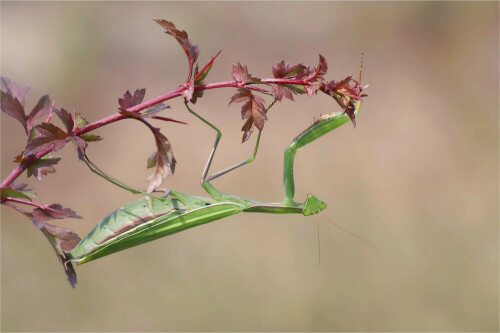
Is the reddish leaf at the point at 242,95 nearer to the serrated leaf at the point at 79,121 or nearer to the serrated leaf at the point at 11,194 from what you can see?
the serrated leaf at the point at 79,121

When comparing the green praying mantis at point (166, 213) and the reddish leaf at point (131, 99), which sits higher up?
the reddish leaf at point (131, 99)

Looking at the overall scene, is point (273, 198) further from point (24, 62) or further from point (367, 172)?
point (24, 62)

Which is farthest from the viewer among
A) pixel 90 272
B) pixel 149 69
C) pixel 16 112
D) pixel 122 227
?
pixel 149 69

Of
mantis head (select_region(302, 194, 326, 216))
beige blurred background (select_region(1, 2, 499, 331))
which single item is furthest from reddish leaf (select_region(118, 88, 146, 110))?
beige blurred background (select_region(1, 2, 499, 331))

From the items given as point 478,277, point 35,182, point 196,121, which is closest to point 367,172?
point 478,277

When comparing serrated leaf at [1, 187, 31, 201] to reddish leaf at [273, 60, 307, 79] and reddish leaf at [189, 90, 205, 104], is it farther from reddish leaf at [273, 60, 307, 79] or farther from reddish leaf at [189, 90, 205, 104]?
reddish leaf at [273, 60, 307, 79]

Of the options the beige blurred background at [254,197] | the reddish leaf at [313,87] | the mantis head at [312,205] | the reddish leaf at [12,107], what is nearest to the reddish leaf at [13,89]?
the reddish leaf at [12,107]
